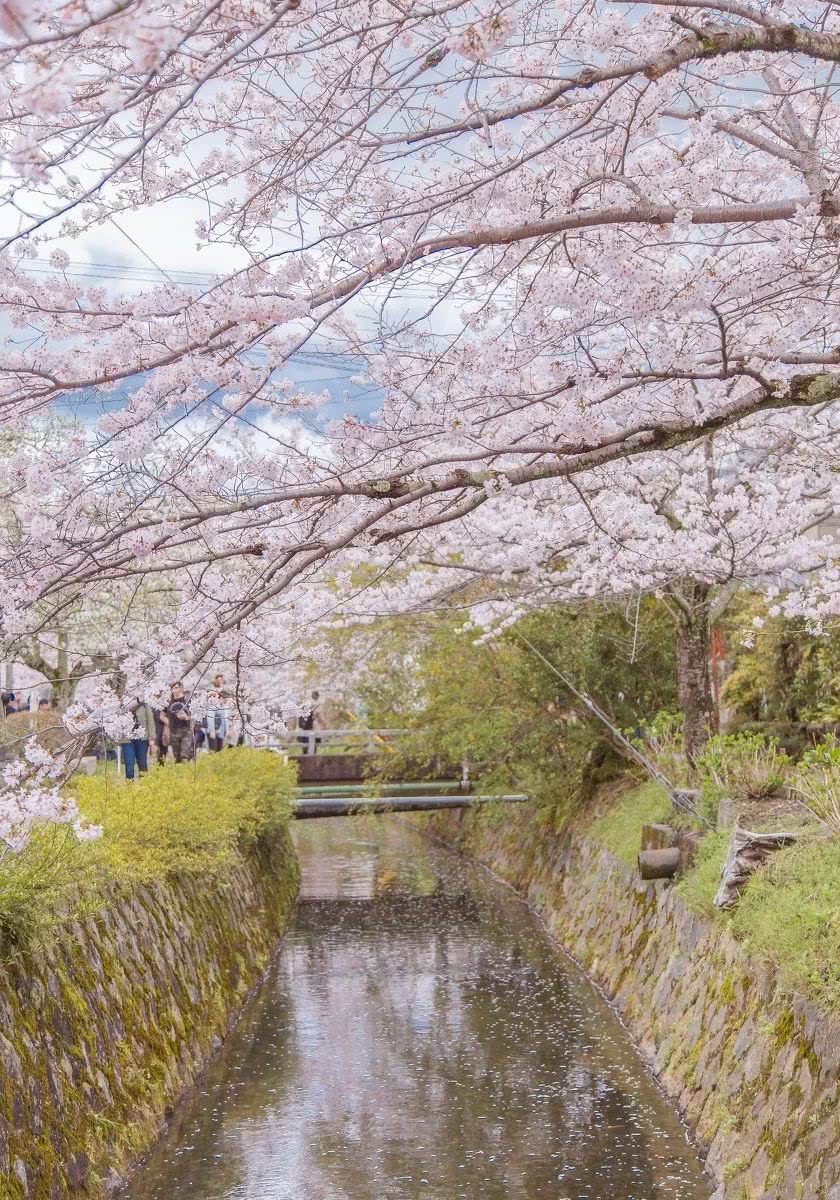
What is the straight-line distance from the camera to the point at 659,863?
35.5 ft

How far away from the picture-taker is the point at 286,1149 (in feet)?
25.7

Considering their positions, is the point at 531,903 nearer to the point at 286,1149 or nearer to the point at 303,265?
the point at 286,1149

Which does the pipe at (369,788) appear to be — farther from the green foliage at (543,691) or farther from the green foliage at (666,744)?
the green foliage at (666,744)

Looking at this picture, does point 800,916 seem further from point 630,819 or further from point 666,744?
point 666,744

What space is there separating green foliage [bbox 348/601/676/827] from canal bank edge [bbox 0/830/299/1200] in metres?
5.65

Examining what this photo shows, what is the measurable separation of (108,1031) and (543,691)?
9.30 metres

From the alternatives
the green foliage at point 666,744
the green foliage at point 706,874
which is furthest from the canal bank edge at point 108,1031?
the green foliage at point 666,744

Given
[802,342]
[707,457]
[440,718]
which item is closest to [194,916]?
[707,457]

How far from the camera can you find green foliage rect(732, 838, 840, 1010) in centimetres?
625

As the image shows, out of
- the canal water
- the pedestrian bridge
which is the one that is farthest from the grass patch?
the pedestrian bridge

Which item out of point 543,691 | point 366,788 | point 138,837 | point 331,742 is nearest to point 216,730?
point 366,788

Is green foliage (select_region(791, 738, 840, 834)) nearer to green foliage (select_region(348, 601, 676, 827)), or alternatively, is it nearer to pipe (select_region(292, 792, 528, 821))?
green foliage (select_region(348, 601, 676, 827))

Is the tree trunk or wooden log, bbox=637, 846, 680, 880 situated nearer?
wooden log, bbox=637, 846, 680, 880

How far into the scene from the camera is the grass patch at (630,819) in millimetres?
13086
